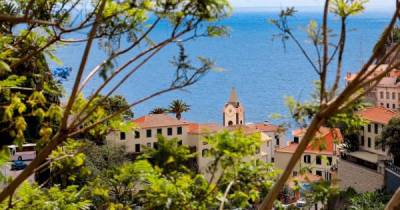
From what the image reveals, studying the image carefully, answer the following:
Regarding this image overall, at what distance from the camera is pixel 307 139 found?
3166 millimetres

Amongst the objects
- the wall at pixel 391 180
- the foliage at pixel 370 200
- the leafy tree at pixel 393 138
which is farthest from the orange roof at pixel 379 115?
the foliage at pixel 370 200

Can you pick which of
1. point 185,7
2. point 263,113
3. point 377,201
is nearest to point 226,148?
point 185,7

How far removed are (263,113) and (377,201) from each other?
3415 centimetres

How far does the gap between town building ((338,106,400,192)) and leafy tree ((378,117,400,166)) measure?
0.40 metres

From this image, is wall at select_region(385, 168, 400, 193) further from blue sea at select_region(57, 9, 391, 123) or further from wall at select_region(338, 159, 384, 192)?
blue sea at select_region(57, 9, 391, 123)

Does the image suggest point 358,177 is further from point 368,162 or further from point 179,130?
point 179,130

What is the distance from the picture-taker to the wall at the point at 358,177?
2284cm

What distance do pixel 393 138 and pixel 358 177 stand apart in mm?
1914

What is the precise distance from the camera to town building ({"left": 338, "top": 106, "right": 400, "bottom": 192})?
75.2 feet

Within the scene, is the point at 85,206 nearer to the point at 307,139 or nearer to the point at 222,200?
the point at 222,200

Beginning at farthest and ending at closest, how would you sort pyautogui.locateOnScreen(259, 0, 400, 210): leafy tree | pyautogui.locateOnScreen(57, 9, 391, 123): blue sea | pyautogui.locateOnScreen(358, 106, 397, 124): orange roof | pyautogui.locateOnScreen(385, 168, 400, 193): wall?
pyautogui.locateOnScreen(57, 9, 391, 123): blue sea
pyautogui.locateOnScreen(358, 106, 397, 124): orange roof
pyautogui.locateOnScreen(385, 168, 400, 193): wall
pyautogui.locateOnScreen(259, 0, 400, 210): leafy tree

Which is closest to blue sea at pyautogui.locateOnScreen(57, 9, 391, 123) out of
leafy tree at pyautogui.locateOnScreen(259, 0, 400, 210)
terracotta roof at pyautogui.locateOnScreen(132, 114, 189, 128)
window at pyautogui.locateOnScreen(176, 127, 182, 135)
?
terracotta roof at pyautogui.locateOnScreen(132, 114, 189, 128)

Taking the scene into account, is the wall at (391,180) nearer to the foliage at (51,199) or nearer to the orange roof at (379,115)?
the orange roof at (379,115)

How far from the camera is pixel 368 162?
24.2 meters
